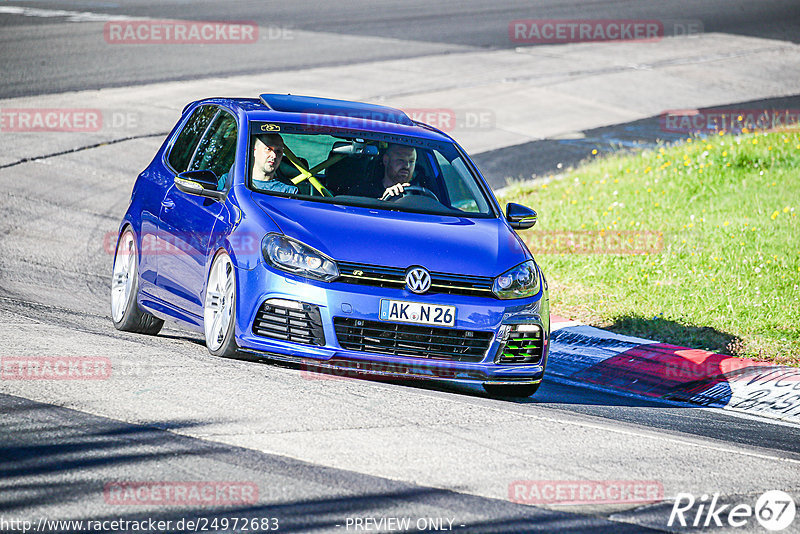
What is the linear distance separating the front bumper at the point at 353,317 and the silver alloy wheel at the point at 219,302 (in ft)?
0.57

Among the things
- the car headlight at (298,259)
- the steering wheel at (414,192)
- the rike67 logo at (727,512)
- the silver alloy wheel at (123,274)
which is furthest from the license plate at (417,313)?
the silver alloy wheel at (123,274)

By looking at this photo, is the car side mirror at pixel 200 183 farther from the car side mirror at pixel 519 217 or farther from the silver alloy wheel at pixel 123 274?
the car side mirror at pixel 519 217

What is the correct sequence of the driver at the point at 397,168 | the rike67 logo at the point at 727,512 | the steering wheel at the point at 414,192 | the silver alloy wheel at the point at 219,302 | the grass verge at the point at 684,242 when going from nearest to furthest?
the rike67 logo at the point at 727,512, the silver alloy wheel at the point at 219,302, the steering wheel at the point at 414,192, the driver at the point at 397,168, the grass verge at the point at 684,242

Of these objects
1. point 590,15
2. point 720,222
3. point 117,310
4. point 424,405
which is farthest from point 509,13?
point 424,405

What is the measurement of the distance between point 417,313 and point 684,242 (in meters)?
6.34

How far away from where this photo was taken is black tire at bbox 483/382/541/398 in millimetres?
7914

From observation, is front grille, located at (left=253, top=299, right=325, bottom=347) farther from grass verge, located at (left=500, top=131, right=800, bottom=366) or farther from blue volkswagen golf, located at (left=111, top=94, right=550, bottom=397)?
grass verge, located at (left=500, top=131, right=800, bottom=366)

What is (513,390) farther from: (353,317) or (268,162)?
(268,162)

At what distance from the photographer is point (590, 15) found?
32.1 metres

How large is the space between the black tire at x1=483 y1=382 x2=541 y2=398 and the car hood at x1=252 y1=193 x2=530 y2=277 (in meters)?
0.86

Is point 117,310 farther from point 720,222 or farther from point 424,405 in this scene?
point 720,222

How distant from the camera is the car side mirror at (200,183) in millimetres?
7820

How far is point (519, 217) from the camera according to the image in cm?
842

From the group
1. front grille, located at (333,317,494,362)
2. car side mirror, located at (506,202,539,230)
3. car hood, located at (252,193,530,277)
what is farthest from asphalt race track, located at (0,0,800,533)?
car side mirror, located at (506,202,539,230)
